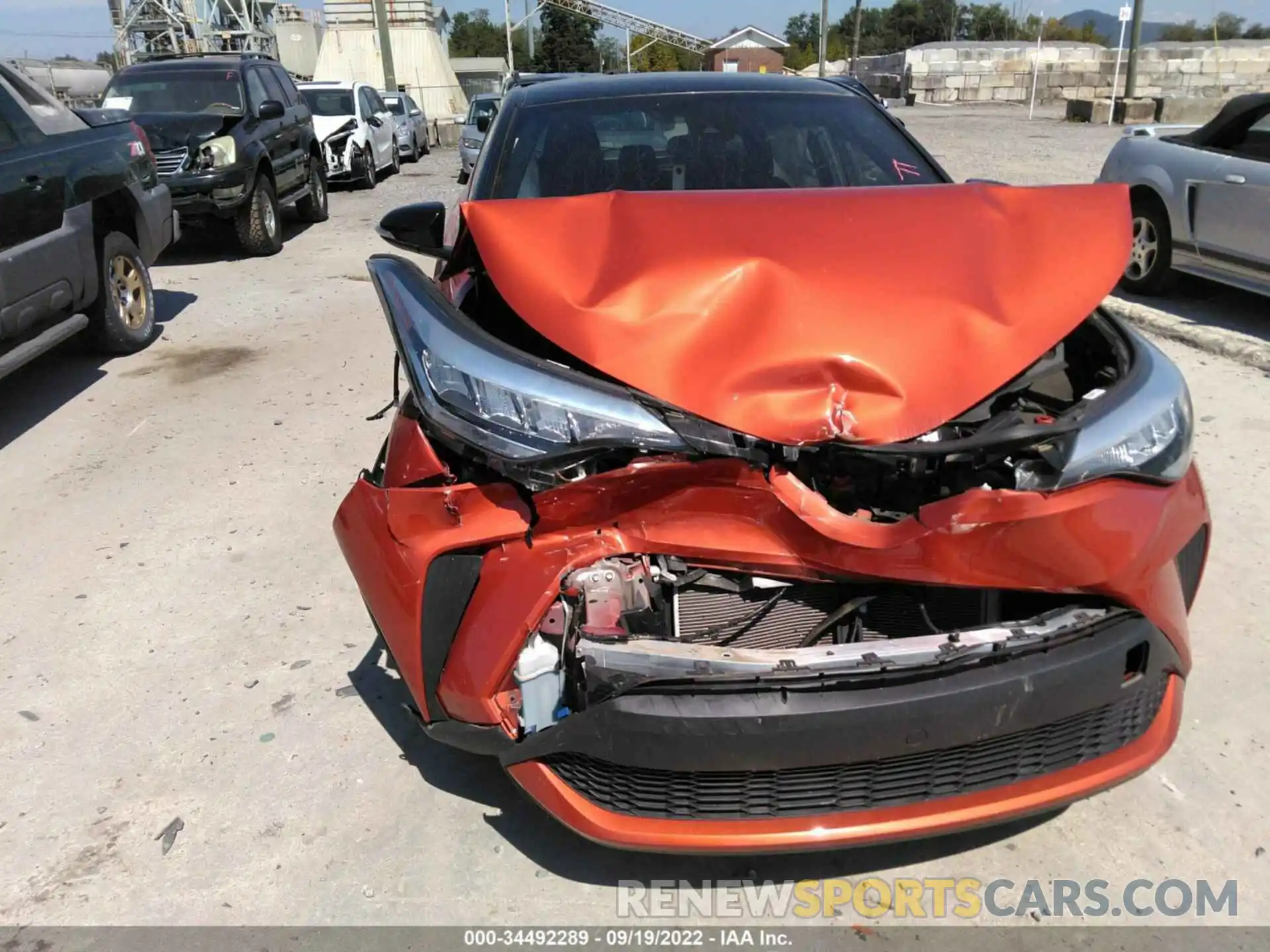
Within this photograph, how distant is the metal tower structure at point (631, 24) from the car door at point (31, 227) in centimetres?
5785

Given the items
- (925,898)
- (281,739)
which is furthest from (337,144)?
(925,898)

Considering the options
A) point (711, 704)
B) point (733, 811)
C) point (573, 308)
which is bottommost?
point (733, 811)

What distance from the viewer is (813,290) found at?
7.16 feet

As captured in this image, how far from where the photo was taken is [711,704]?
1.81 meters

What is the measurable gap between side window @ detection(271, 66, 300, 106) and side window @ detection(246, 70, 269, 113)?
1.24ft

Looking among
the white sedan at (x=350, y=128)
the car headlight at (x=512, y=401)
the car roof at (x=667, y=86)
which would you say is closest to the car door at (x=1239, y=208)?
the car roof at (x=667, y=86)

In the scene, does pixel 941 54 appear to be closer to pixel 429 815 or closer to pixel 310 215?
pixel 310 215

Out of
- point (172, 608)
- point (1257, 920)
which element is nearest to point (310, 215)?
point (172, 608)

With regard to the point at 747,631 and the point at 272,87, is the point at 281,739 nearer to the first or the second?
the point at 747,631

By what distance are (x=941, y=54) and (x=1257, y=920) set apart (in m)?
43.6

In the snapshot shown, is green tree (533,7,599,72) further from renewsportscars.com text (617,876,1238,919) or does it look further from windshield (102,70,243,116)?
renewsportscars.com text (617,876,1238,919)

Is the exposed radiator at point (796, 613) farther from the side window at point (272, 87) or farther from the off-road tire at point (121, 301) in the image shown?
the side window at point (272, 87)

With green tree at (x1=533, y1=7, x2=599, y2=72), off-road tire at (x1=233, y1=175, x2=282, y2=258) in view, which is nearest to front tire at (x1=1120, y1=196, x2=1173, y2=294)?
off-road tire at (x1=233, y1=175, x2=282, y2=258)

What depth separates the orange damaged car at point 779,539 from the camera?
6.06 ft
